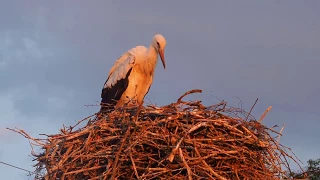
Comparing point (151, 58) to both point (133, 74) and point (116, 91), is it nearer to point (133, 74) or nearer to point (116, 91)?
point (133, 74)

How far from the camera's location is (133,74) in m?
8.20

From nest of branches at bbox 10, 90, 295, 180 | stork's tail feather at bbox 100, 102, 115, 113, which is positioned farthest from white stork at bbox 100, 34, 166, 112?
nest of branches at bbox 10, 90, 295, 180

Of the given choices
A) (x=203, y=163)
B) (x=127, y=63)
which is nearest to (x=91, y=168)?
(x=203, y=163)

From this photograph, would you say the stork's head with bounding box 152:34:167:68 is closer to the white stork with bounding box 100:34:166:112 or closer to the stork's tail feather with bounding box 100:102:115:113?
the white stork with bounding box 100:34:166:112

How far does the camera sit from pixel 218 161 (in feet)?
18.2

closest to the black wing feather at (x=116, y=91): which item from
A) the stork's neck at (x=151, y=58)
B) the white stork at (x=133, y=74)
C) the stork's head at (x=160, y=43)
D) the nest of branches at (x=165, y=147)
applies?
the white stork at (x=133, y=74)

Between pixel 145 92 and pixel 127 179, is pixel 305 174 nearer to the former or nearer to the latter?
pixel 127 179

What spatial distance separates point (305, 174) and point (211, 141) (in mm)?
1224

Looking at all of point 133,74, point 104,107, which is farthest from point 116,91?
point 104,107

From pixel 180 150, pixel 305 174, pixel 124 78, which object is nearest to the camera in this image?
A: pixel 180 150

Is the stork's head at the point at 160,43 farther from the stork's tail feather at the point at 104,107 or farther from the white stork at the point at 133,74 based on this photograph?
the stork's tail feather at the point at 104,107

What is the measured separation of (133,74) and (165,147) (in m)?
2.99

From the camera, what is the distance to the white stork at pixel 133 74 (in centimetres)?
809

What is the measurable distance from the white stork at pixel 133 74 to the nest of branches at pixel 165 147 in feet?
6.53
